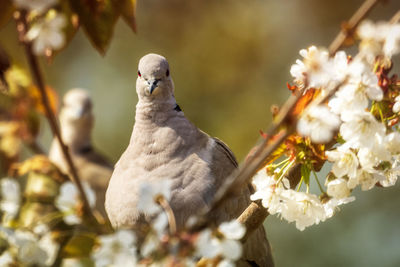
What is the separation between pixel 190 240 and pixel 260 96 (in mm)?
5284

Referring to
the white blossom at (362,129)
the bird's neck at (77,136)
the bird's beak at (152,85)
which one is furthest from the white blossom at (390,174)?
the bird's neck at (77,136)

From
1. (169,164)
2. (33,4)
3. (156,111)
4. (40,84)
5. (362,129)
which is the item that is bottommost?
(169,164)

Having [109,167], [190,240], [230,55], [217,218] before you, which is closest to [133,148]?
[217,218]

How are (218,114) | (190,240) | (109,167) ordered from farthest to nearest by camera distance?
(218,114), (109,167), (190,240)

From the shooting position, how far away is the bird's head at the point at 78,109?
621 centimetres

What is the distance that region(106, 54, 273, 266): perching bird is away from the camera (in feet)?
7.77

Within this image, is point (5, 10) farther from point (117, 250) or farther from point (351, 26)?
point (351, 26)

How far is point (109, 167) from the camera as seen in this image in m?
5.62

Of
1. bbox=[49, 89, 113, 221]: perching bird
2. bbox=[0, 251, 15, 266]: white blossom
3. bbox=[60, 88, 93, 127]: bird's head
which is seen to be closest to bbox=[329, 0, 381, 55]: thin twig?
bbox=[0, 251, 15, 266]: white blossom

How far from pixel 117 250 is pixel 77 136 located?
16.9 feet

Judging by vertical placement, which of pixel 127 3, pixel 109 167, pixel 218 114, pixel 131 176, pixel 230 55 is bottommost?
pixel 109 167

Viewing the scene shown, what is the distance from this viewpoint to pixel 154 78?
8.32 ft

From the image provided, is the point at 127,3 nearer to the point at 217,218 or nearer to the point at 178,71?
the point at 217,218

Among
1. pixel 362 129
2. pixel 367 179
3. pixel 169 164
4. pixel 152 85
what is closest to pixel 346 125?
pixel 362 129
